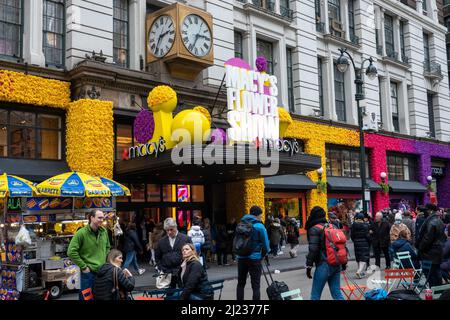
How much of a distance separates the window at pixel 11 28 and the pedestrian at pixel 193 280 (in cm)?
1239

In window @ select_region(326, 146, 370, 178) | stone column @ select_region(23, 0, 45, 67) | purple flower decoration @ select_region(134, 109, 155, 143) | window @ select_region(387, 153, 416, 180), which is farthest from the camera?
window @ select_region(387, 153, 416, 180)

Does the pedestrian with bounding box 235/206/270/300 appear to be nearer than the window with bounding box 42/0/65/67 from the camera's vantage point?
Yes

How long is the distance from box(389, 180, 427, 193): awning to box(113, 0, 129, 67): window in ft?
63.2

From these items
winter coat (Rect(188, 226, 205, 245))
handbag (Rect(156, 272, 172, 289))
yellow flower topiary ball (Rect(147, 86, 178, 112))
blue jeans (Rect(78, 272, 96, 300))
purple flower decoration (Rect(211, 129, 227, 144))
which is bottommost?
handbag (Rect(156, 272, 172, 289))

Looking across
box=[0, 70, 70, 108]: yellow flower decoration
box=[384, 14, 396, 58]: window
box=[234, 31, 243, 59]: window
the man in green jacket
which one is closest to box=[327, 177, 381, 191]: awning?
box=[234, 31, 243, 59]: window

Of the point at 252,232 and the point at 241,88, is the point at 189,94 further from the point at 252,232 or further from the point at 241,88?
the point at 252,232

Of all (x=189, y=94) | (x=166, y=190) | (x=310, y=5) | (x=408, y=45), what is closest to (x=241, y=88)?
(x=189, y=94)

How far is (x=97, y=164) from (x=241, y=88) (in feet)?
18.9

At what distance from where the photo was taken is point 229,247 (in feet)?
61.5

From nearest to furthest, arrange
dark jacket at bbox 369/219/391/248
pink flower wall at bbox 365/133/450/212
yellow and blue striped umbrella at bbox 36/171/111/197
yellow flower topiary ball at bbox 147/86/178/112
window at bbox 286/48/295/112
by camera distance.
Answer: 1. yellow and blue striped umbrella at bbox 36/171/111/197
2. dark jacket at bbox 369/219/391/248
3. yellow flower topiary ball at bbox 147/86/178/112
4. window at bbox 286/48/295/112
5. pink flower wall at bbox 365/133/450/212

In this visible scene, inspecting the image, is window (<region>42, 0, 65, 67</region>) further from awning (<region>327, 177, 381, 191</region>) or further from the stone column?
awning (<region>327, 177, 381, 191</region>)

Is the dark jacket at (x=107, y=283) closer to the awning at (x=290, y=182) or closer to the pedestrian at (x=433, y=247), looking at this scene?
the pedestrian at (x=433, y=247)

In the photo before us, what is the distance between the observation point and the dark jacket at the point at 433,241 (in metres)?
9.70

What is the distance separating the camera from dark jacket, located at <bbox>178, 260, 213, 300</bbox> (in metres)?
6.84
